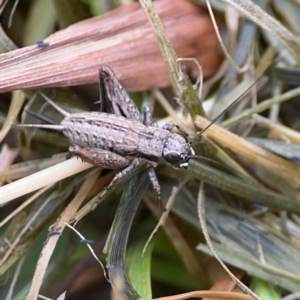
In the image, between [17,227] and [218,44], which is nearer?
[17,227]

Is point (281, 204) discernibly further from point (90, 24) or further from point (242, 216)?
point (90, 24)

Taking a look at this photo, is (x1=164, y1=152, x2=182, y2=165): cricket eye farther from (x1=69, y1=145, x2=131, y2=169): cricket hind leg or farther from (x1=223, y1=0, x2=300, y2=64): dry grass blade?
Answer: (x1=223, y1=0, x2=300, y2=64): dry grass blade

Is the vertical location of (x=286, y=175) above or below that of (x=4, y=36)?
below

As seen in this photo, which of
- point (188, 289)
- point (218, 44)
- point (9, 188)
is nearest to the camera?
point (9, 188)

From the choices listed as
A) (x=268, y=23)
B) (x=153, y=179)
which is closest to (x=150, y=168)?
(x=153, y=179)

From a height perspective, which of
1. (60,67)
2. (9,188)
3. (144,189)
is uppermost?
(60,67)

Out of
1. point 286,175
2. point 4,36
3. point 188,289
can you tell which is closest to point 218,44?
point 286,175

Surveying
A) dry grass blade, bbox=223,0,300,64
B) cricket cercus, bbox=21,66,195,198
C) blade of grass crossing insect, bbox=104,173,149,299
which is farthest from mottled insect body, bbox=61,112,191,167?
dry grass blade, bbox=223,0,300,64
